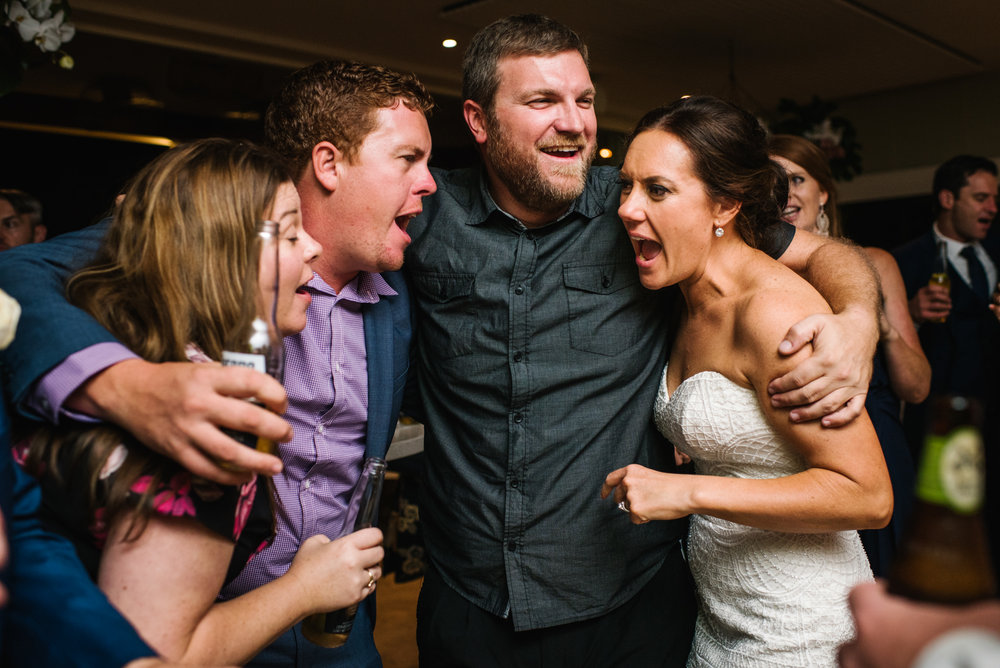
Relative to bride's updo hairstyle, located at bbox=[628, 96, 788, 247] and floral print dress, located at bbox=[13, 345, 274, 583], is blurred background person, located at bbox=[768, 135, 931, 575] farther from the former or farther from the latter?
floral print dress, located at bbox=[13, 345, 274, 583]

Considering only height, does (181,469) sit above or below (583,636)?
above

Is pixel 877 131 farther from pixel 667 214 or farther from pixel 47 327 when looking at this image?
pixel 47 327

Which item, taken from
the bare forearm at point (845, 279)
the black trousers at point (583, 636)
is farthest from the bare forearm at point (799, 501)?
the black trousers at point (583, 636)

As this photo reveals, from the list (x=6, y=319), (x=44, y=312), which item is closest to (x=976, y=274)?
(x=44, y=312)

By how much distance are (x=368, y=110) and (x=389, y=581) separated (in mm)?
3261

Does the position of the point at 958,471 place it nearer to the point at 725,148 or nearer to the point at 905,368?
the point at 725,148

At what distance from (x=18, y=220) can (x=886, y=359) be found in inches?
163

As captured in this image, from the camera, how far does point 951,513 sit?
62cm

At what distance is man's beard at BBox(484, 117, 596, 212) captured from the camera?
6.18ft

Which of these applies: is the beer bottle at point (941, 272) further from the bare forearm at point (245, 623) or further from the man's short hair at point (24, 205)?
the man's short hair at point (24, 205)

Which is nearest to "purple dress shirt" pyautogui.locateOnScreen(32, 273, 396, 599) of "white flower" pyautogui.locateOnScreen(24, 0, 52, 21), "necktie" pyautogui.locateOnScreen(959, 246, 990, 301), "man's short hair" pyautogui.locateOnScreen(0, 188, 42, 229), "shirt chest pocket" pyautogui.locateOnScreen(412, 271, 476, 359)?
"shirt chest pocket" pyautogui.locateOnScreen(412, 271, 476, 359)

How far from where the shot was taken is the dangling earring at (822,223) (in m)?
2.87

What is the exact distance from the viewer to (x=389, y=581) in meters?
4.42

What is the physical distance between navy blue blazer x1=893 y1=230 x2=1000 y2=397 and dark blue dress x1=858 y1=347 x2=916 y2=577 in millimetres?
1460
